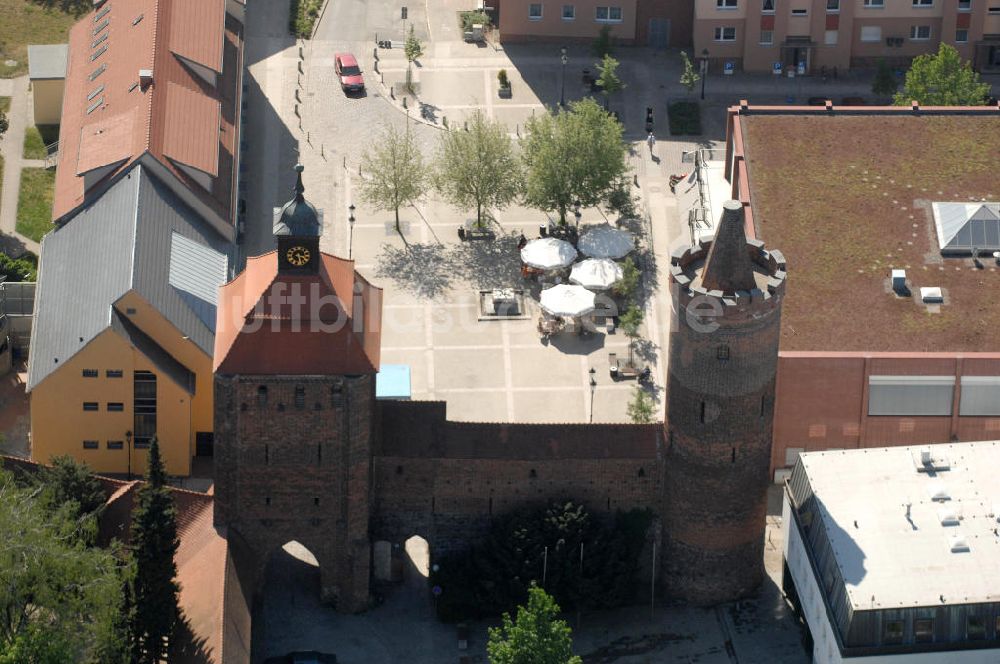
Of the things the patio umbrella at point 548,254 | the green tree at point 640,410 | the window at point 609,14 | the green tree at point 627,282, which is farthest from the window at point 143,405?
the window at point 609,14

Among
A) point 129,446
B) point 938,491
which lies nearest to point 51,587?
point 129,446

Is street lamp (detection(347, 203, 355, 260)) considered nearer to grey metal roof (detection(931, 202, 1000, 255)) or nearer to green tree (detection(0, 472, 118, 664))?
grey metal roof (detection(931, 202, 1000, 255))

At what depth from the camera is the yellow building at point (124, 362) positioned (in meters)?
142

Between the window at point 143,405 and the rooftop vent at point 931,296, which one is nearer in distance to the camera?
the window at point 143,405

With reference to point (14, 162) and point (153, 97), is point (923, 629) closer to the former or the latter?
point (153, 97)

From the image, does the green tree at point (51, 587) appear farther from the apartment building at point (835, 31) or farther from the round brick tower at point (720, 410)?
the apartment building at point (835, 31)

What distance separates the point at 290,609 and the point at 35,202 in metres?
49.4

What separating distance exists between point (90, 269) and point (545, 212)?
116 feet

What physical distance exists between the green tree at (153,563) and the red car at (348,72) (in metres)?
63.7

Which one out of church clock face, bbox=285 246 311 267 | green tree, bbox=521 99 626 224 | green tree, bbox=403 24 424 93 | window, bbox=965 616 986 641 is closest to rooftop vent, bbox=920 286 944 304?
window, bbox=965 616 986 641

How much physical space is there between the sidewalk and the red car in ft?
73.2

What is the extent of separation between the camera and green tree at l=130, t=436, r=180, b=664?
124 metres

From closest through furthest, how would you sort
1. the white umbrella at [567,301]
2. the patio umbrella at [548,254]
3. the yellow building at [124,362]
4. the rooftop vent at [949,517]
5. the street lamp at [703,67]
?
the rooftop vent at [949,517], the yellow building at [124,362], the white umbrella at [567,301], the patio umbrella at [548,254], the street lamp at [703,67]

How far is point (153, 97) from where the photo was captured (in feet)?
526
